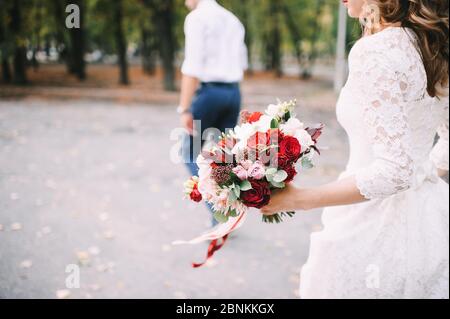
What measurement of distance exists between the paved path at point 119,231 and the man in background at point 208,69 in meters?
0.92

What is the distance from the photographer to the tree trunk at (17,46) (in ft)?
49.4

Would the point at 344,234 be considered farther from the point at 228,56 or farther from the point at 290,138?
the point at 228,56

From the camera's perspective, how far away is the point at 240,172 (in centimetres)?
162

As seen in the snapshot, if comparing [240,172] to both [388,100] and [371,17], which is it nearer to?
[388,100]

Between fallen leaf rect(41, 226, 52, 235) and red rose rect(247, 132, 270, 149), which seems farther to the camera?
fallen leaf rect(41, 226, 52, 235)

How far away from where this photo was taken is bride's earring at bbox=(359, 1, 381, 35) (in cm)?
168

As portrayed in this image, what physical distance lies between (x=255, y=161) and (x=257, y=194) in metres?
0.12

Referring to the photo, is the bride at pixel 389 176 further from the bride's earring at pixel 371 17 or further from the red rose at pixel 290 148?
the red rose at pixel 290 148

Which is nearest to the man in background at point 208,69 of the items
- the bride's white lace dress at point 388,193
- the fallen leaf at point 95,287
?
the fallen leaf at point 95,287

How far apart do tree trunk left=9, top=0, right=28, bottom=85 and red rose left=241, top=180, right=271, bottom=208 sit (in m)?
15.2

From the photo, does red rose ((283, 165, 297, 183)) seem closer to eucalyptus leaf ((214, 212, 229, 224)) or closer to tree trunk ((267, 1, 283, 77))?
eucalyptus leaf ((214, 212, 229, 224))

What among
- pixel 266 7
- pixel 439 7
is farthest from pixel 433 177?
pixel 266 7

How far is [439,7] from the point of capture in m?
1.70

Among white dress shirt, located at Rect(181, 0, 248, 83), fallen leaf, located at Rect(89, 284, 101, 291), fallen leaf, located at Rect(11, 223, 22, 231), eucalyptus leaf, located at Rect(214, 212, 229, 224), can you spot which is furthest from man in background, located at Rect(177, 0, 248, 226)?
eucalyptus leaf, located at Rect(214, 212, 229, 224)
